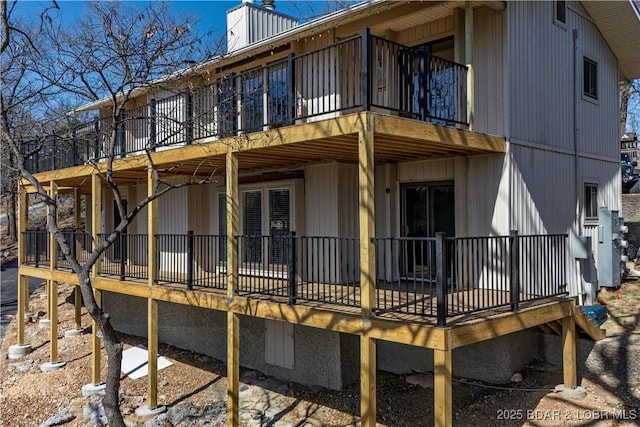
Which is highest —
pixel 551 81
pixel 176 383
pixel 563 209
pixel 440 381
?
pixel 551 81

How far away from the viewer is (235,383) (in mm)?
8922

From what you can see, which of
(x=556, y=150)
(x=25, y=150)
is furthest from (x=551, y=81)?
(x=25, y=150)

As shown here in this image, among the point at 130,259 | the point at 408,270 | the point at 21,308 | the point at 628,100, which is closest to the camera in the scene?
the point at 408,270

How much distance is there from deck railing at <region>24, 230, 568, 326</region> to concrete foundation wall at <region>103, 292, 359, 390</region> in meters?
1.12

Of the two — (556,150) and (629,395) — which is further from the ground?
(556,150)

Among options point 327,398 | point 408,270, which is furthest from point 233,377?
point 408,270

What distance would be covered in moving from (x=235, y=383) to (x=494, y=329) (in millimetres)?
4527

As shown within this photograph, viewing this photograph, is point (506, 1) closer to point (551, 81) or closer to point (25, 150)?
point (551, 81)

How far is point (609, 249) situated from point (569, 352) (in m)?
4.00

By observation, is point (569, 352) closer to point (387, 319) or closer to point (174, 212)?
point (387, 319)

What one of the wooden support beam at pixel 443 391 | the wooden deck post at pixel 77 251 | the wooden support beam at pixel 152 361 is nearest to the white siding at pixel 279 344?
the wooden support beam at pixel 152 361

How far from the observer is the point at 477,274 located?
29.1 ft

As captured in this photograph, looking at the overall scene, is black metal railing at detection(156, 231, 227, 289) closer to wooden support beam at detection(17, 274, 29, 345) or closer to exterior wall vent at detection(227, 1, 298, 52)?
wooden support beam at detection(17, 274, 29, 345)

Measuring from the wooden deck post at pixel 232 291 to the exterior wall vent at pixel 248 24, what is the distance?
5856 millimetres
